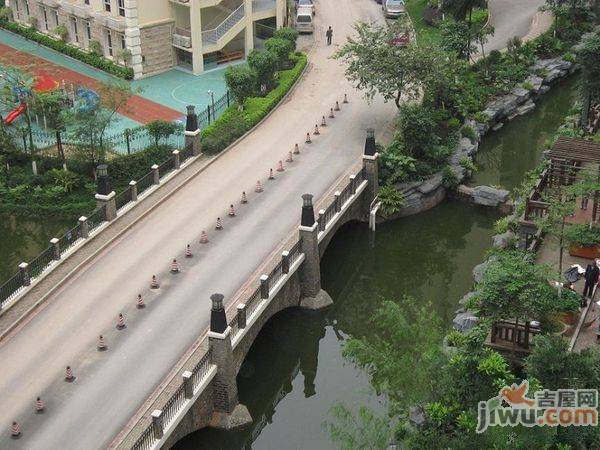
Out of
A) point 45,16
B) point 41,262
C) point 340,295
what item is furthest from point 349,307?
point 45,16

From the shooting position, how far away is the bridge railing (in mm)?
33500

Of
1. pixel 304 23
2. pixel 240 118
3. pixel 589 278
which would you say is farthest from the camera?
pixel 304 23

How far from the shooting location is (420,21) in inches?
2566

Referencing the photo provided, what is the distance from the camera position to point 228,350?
30.1 meters

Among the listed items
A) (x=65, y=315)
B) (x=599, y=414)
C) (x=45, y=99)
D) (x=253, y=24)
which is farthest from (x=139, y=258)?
(x=253, y=24)

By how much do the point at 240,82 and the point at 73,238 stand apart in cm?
1557

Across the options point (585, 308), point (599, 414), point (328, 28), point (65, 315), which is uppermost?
point (599, 414)

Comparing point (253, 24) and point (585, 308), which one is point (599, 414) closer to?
point (585, 308)

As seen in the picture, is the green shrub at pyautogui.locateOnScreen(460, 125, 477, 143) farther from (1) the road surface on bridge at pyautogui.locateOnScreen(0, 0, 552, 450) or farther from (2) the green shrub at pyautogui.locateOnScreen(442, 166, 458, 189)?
(2) the green shrub at pyautogui.locateOnScreen(442, 166, 458, 189)

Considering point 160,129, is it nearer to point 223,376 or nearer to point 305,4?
point 223,376

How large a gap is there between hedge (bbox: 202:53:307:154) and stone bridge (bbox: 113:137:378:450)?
7.72m

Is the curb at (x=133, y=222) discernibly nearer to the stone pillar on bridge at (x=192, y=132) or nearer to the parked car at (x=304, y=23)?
the stone pillar on bridge at (x=192, y=132)

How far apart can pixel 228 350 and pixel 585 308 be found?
38.8ft

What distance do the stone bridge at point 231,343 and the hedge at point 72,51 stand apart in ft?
67.5
